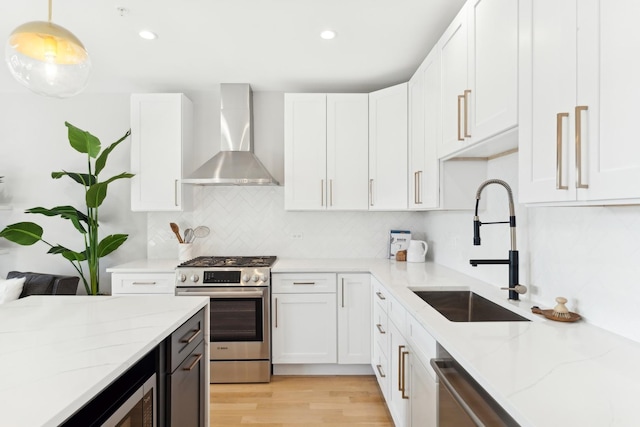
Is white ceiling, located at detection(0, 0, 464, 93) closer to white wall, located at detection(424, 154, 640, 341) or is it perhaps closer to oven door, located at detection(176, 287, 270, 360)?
white wall, located at detection(424, 154, 640, 341)

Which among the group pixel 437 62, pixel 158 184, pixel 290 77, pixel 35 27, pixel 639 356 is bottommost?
pixel 639 356

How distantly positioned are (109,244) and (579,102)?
137 inches

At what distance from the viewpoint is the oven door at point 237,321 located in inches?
118

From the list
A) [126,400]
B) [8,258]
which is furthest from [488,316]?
[8,258]

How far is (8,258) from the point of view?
359 centimetres

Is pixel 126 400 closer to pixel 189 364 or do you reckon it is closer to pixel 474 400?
pixel 189 364

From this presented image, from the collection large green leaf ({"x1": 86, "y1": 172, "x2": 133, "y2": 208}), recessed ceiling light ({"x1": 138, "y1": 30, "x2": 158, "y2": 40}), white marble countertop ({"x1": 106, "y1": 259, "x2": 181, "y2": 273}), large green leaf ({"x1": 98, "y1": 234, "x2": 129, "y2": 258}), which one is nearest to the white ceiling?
recessed ceiling light ({"x1": 138, "y1": 30, "x2": 158, "y2": 40})

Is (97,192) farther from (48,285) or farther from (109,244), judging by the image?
(48,285)

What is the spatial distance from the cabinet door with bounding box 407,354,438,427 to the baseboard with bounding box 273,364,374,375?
4.39 feet

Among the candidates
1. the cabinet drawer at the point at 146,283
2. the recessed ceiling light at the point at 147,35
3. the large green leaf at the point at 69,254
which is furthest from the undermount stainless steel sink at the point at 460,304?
the large green leaf at the point at 69,254

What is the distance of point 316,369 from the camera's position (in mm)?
3186

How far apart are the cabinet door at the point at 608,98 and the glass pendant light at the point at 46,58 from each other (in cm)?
184

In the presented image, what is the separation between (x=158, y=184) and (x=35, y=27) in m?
1.98

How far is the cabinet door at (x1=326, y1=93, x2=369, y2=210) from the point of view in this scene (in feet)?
10.9
